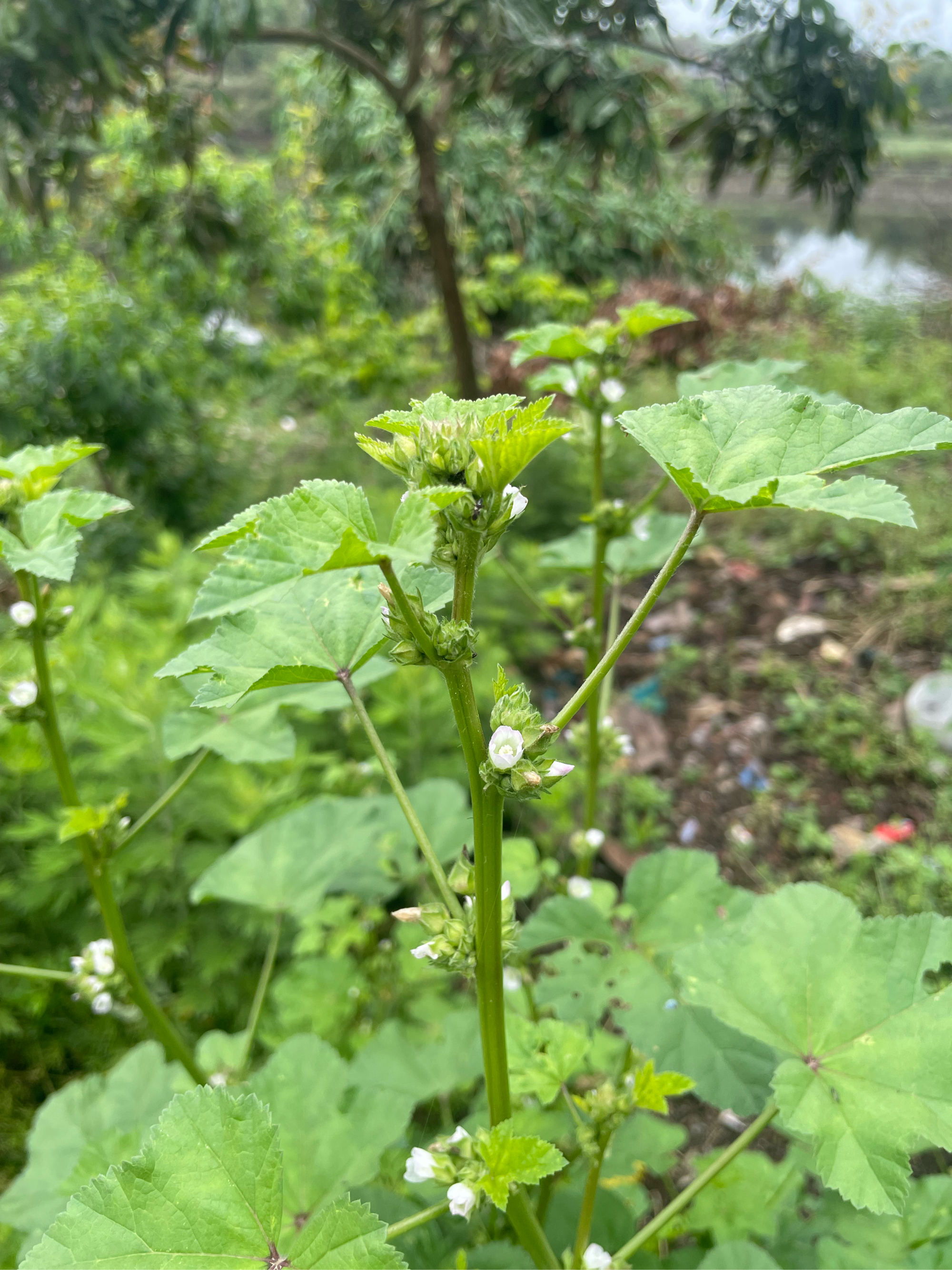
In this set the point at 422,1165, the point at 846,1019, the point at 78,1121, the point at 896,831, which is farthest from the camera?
the point at 896,831

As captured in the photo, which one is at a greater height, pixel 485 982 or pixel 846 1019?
pixel 485 982

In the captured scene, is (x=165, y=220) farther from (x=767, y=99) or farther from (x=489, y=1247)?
(x=489, y=1247)

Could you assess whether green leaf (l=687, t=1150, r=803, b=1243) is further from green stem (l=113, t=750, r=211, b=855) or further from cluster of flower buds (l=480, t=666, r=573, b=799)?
green stem (l=113, t=750, r=211, b=855)

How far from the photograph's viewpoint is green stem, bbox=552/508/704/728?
2.14ft

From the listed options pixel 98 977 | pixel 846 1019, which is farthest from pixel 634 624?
pixel 98 977

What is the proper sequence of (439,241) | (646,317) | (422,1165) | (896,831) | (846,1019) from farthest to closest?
(439,241), (896,831), (646,317), (846,1019), (422,1165)

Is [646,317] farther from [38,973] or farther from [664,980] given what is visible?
Answer: [38,973]

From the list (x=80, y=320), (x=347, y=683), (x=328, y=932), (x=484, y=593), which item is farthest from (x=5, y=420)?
(x=347, y=683)

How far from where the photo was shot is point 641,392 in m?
5.37

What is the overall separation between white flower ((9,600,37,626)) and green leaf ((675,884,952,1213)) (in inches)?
43.4

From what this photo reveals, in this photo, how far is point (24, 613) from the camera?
3.75 feet

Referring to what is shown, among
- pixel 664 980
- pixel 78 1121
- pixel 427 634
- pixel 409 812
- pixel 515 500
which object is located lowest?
pixel 78 1121

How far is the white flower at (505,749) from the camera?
2.09 feet

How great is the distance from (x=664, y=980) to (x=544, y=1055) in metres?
0.38
